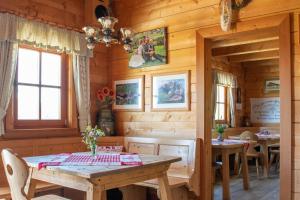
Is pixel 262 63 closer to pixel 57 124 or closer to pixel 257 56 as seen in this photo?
pixel 257 56

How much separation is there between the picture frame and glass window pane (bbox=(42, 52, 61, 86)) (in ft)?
17.9

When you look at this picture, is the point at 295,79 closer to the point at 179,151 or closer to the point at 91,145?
the point at 179,151

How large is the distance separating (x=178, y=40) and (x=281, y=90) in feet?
4.30

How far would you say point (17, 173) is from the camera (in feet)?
7.27

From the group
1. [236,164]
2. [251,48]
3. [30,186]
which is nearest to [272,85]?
[251,48]

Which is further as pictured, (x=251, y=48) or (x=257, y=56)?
(x=257, y=56)

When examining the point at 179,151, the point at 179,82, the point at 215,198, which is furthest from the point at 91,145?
the point at 215,198

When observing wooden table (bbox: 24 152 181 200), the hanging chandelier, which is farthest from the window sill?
the hanging chandelier

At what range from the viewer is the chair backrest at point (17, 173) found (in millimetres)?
2188

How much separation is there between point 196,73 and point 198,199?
4.43ft

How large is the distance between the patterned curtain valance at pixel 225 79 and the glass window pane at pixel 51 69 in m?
3.42

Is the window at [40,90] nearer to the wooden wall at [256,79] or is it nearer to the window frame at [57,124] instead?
the window frame at [57,124]

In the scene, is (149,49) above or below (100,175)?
above

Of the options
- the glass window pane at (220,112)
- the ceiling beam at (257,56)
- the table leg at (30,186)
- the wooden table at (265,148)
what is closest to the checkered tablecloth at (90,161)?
the table leg at (30,186)
